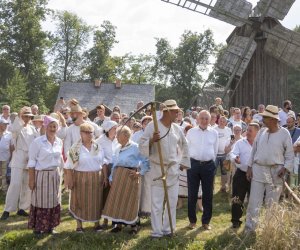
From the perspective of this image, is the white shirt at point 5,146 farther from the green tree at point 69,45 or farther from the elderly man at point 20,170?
the green tree at point 69,45

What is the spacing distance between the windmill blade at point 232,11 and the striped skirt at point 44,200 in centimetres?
1570

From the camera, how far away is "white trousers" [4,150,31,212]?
7.88m

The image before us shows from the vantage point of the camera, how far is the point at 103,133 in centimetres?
788

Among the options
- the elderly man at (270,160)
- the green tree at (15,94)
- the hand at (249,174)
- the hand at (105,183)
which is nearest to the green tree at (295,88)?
the green tree at (15,94)

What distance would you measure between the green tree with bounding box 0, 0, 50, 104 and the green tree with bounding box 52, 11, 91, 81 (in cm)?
1164

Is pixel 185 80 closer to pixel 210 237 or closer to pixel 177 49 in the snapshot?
pixel 177 49

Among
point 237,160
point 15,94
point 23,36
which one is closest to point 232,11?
point 237,160

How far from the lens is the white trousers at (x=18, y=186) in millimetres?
7879

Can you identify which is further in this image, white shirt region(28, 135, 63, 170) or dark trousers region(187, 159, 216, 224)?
dark trousers region(187, 159, 216, 224)

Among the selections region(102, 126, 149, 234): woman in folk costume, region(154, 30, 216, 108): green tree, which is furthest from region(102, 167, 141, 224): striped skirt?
region(154, 30, 216, 108): green tree

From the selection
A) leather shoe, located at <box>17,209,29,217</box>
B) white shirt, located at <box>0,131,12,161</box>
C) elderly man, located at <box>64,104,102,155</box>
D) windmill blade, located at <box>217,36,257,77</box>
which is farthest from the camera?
windmill blade, located at <box>217,36,257,77</box>

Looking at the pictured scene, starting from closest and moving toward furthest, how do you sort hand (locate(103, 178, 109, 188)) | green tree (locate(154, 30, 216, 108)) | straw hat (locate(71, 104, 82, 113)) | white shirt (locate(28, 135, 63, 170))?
white shirt (locate(28, 135, 63, 170)) → hand (locate(103, 178, 109, 188)) → straw hat (locate(71, 104, 82, 113)) → green tree (locate(154, 30, 216, 108))

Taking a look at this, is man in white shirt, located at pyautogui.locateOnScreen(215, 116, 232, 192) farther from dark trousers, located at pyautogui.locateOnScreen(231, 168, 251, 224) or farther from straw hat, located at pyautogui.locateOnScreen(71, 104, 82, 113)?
straw hat, located at pyautogui.locateOnScreen(71, 104, 82, 113)

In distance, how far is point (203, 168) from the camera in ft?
23.3
